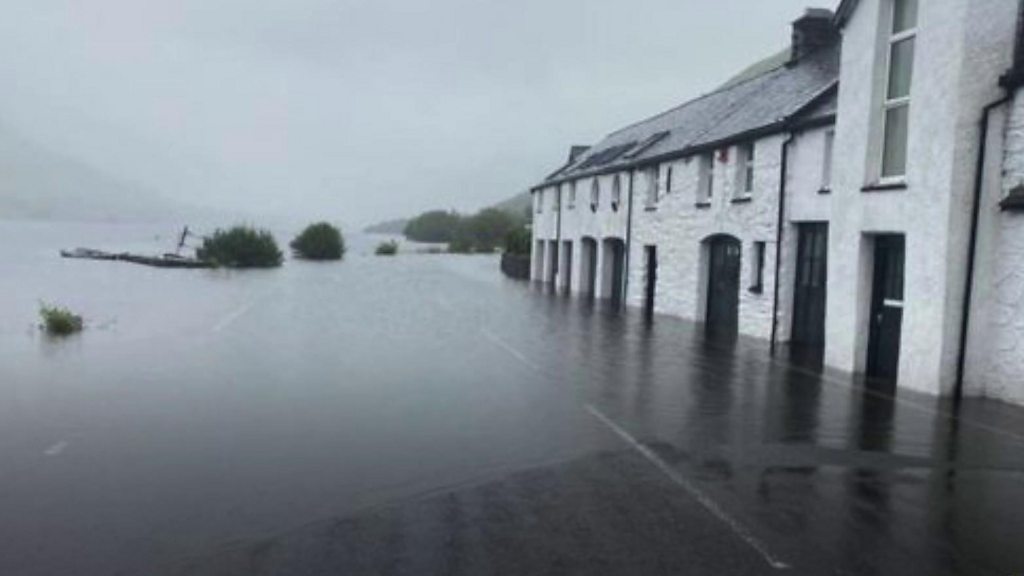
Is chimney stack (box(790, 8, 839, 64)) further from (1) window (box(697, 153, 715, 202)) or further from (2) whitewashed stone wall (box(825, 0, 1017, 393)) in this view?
(2) whitewashed stone wall (box(825, 0, 1017, 393))

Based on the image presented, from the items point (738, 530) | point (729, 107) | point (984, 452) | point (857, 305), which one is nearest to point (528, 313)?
point (729, 107)

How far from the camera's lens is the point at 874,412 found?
1272cm

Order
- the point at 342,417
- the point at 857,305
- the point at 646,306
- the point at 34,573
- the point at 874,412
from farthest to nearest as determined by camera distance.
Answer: the point at 646,306 → the point at 857,305 → the point at 874,412 → the point at 342,417 → the point at 34,573

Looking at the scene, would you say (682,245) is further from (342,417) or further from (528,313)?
(342,417)

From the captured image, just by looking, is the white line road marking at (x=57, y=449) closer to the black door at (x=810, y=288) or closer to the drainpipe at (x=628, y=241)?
the black door at (x=810, y=288)

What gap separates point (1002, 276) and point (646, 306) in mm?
17920

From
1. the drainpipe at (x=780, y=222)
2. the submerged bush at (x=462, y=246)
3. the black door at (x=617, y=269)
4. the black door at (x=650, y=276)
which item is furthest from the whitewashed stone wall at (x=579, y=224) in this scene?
the submerged bush at (x=462, y=246)

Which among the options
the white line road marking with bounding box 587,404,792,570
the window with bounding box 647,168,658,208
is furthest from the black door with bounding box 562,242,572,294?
the white line road marking with bounding box 587,404,792,570

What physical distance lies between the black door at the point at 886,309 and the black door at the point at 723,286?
790 cm

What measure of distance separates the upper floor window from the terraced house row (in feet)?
0.24

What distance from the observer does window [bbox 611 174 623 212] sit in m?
34.6

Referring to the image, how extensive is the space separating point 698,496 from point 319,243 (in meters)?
65.6

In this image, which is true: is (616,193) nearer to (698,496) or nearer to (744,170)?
(744,170)

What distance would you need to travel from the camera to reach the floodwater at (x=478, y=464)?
21.9 feet
